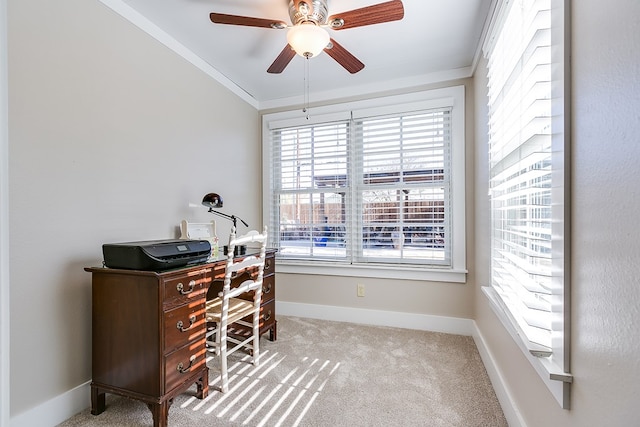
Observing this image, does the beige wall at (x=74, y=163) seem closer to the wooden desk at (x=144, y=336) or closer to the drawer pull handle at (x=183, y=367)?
the wooden desk at (x=144, y=336)

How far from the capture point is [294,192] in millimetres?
3381

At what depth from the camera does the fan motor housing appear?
1696 mm

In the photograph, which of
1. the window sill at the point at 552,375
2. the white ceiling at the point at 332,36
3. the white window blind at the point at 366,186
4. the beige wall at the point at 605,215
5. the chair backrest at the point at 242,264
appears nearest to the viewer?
the beige wall at the point at 605,215

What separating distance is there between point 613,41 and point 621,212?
1.43 ft

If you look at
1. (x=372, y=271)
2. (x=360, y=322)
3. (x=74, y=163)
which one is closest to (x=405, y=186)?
(x=372, y=271)

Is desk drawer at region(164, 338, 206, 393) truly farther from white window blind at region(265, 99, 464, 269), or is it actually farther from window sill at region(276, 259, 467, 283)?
white window blind at region(265, 99, 464, 269)

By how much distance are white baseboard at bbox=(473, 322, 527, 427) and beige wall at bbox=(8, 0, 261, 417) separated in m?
2.31

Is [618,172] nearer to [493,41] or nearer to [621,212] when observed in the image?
[621,212]

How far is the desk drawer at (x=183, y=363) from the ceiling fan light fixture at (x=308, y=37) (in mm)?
1820

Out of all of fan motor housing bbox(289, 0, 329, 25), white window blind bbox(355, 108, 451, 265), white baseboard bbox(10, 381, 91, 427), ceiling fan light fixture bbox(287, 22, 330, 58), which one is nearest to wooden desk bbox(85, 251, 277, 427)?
white baseboard bbox(10, 381, 91, 427)

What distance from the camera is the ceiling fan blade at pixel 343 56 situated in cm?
190

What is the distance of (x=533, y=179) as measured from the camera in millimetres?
1297

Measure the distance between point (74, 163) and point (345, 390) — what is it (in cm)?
208

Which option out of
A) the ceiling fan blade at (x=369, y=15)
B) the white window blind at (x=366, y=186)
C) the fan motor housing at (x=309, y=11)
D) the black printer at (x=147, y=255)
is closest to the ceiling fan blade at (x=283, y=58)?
the fan motor housing at (x=309, y=11)
